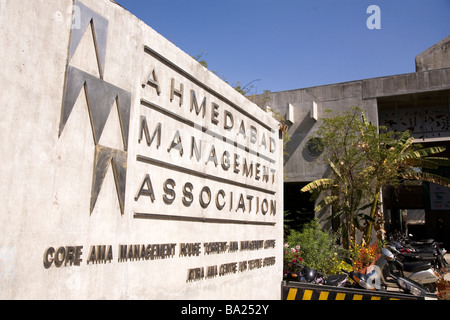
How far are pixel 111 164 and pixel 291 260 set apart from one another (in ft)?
21.0

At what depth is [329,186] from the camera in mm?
16531

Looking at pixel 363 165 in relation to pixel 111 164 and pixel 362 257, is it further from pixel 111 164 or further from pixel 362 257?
pixel 111 164

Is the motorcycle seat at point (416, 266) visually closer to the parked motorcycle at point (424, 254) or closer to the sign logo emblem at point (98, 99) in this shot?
the parked motorcycle at point (424, 254)

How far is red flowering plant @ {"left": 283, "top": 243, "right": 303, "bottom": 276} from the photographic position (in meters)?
8.35

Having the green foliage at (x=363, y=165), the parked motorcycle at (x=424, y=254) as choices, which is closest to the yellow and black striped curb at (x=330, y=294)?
the parked motorcycle at (x=424, y=254)

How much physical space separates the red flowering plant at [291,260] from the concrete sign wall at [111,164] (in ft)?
9.09

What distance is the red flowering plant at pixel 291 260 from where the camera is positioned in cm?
835

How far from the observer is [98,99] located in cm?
358

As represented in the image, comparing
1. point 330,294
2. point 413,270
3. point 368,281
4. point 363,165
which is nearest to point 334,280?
point 368,281

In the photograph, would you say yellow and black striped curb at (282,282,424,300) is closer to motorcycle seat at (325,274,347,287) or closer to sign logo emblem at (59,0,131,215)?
motorcycle seat at (325,274,347,287)

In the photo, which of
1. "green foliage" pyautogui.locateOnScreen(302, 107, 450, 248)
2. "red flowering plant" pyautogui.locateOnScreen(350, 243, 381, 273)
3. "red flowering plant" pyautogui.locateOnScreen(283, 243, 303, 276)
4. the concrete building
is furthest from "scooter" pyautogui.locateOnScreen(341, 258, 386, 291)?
the concrete building

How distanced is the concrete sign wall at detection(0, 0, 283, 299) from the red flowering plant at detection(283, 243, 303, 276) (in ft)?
9.09

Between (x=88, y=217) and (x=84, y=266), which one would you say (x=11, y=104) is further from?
(x=84, y=266)

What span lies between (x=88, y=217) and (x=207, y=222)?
1.95 m
